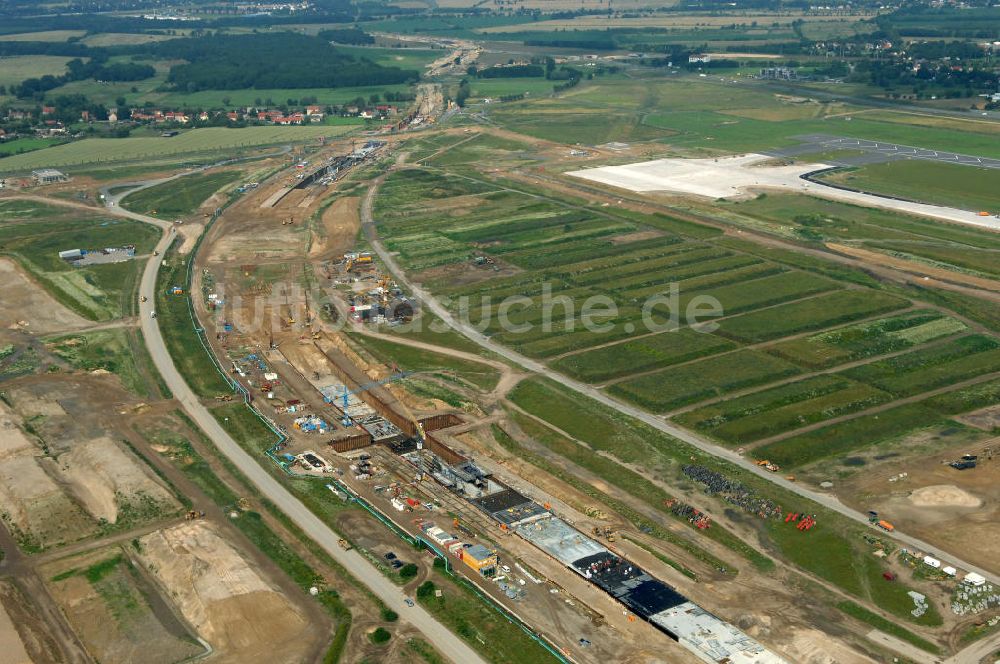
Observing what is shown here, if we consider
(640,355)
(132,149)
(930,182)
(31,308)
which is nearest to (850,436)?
(640,355)

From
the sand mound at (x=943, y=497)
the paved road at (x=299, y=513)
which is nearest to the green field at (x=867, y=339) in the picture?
the sand mound at (x=943, y=497)

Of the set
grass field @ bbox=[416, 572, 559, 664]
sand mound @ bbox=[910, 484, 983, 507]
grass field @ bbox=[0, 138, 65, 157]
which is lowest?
grass field @ bbox=[416, 572, 559, 664]

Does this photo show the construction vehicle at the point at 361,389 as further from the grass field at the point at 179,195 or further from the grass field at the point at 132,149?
the grass field at the point at 132,149

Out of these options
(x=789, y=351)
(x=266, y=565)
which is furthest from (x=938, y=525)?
(x=266, y=565)

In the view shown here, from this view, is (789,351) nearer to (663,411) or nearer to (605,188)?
(663,411)

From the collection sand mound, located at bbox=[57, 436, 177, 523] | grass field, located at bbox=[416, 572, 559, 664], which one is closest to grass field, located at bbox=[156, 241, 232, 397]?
sand mound, located at bbox=[57, 436, 177, 523]

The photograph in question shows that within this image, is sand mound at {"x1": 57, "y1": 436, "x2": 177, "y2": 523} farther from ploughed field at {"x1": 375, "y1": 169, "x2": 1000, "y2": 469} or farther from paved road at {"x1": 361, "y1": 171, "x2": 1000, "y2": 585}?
ploughed field at {"x1": 375, "y1": 169, "x2": 1000, "y2": 469}
